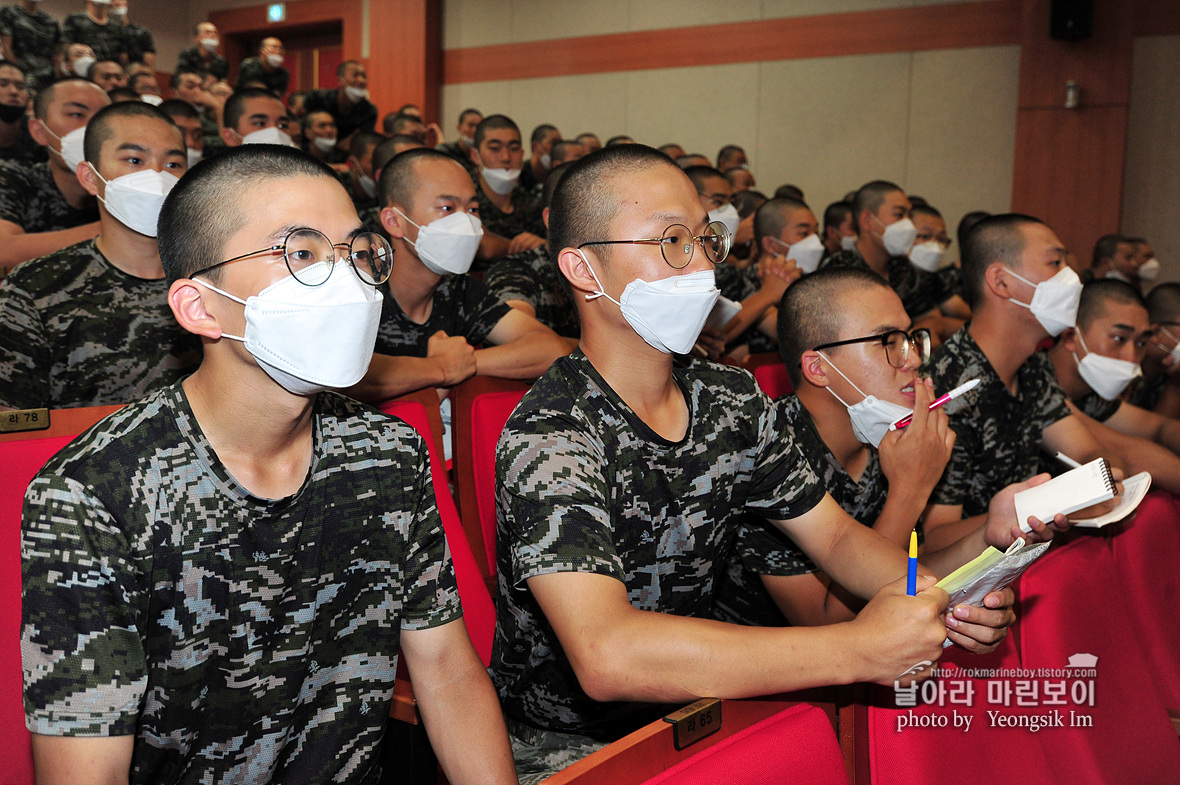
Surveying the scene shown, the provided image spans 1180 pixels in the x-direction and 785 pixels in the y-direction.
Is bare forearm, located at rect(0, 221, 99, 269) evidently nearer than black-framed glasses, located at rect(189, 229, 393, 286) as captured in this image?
No

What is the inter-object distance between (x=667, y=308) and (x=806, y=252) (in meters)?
3.14

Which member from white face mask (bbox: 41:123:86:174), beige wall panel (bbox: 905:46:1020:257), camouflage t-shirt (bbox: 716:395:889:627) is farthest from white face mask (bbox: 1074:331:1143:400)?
beige wall panel (bbox: 905:46:1020:257)

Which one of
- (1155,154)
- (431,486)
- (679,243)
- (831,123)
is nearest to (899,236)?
(679,243)

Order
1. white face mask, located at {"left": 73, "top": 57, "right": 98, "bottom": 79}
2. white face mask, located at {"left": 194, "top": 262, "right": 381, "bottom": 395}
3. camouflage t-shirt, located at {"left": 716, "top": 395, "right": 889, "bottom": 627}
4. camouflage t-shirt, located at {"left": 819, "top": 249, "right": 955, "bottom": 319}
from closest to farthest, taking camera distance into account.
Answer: white face mask, located at {"left": 194, "top": 262, "right": 381, "bottom": 395} → camouflage t-shirt, located at {"left": 716, "top": 395, "right": 889, "bottom": 627} → camouflage t-shirt, located at {"left": 819, "top": 249, "right": 955, "bottom": 319} → white face mask, located at {"left": 73, "top": 57, "right": 98, "bottom": 79}

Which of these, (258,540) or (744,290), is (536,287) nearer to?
(744,290)

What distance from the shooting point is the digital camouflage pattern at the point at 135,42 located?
7840mm

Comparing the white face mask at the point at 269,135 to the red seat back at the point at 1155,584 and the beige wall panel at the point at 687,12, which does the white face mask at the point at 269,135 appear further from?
the beige wall panel at the point at 687,12

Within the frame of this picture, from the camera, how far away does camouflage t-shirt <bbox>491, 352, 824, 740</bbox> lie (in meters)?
1.37

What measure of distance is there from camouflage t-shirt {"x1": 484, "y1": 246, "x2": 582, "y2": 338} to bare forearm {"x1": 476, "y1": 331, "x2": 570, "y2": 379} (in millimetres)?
564

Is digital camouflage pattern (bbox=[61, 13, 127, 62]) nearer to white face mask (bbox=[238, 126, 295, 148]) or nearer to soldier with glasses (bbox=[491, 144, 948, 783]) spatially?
white face mask (bbox=[238, 126, 295, 148])

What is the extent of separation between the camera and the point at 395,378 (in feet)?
7.34

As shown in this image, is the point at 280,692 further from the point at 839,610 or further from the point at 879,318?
the point at 879,318

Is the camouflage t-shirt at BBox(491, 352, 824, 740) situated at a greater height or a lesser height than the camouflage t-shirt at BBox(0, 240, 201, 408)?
lesser

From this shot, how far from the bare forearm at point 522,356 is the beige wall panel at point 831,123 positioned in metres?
6.90
